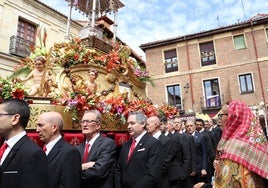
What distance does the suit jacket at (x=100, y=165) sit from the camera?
8.72 feet

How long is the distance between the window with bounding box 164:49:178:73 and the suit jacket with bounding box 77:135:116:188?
19.6 meters

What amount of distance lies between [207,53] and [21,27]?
14466mm

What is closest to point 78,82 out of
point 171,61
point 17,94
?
point 17,94

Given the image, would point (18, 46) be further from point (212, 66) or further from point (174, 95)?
point (212, 66)

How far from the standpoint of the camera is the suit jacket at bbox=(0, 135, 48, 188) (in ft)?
5.54

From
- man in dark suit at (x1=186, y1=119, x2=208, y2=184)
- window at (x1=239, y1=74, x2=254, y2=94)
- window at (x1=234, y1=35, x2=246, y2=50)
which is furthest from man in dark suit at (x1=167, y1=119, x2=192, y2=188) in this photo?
window at (x1=234, y1=35, x2=246, y2=50)

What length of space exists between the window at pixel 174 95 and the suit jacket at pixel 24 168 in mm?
20008

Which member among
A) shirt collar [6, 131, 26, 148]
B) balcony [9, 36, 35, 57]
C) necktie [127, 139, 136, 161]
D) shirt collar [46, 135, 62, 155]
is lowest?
necktie [127, 139, 136, 161]

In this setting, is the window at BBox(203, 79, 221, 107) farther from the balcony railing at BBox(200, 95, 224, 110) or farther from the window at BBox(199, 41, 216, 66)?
the window at BBox(199, 41, 216, 66)

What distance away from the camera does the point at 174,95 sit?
21594 mm

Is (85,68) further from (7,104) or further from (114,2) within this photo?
(114,2)

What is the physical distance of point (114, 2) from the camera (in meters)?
8.59

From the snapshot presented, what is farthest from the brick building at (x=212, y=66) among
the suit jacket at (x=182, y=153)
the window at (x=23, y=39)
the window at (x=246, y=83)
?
the suit jacket at (x=182, y=153)

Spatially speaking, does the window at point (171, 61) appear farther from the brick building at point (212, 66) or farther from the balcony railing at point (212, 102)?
the balcony railing at point (212, 102)
